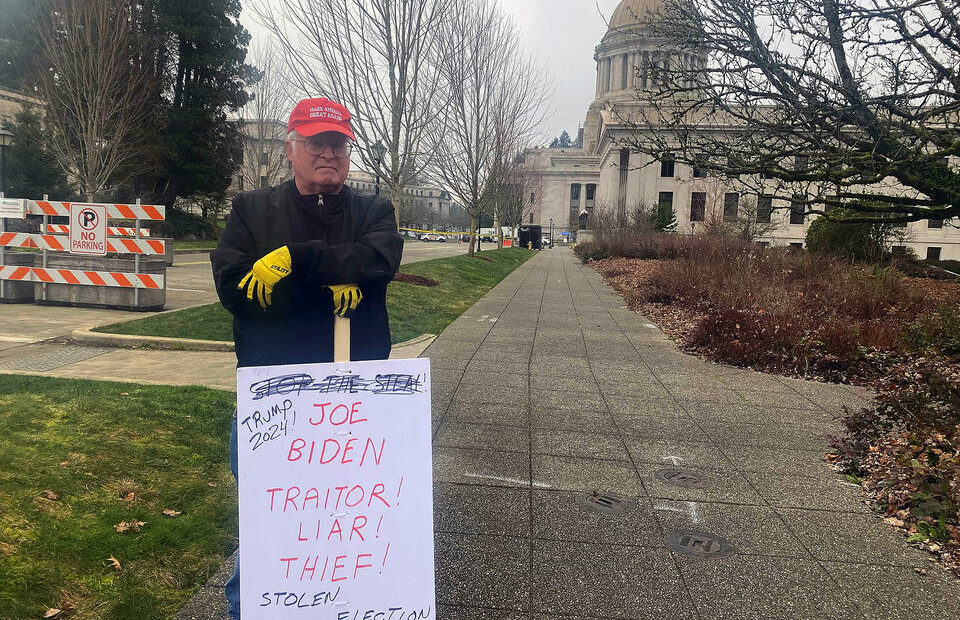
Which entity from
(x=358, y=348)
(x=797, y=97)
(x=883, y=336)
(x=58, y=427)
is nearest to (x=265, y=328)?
(x=358, y=348)

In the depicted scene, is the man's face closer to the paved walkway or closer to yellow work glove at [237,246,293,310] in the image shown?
yellow work glove at [237,246,293,310]

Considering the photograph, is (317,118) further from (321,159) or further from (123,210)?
(123,210)

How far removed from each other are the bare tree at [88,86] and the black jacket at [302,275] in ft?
79.5

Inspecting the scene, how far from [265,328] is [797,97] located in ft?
31.0

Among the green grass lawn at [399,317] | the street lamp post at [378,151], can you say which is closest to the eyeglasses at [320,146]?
the green grass lawn at [399,317]

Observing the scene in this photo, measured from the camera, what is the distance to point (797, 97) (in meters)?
9.64

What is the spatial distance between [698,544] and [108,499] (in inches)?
129

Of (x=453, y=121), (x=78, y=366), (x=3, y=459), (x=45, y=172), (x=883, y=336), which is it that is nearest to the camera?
(x=3, y=459)

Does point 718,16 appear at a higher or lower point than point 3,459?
higher

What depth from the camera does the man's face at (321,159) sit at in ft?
7.74

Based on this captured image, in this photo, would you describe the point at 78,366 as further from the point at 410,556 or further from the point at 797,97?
the point at 797,97

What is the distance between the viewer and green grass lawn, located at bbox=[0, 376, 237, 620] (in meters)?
2.96

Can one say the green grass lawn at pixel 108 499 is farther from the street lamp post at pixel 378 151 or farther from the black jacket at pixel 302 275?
the street lamp post at pixel 378 151

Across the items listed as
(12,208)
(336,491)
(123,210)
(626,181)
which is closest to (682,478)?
(336,491)
